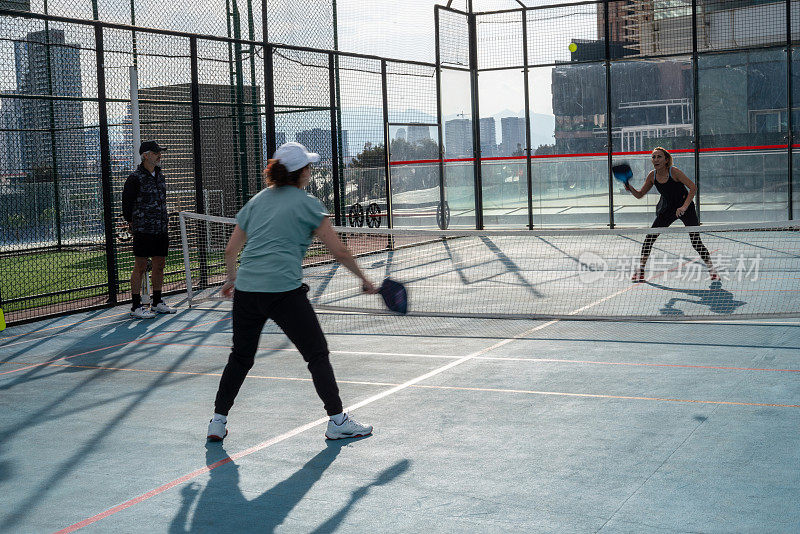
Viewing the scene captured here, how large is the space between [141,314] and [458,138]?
10916 mm

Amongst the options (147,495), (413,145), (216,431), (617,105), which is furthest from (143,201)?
(617,105)

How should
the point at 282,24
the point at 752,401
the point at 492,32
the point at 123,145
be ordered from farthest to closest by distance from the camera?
1. the point at 492,32
2. the point at 282,24
3. the point at 123,145
4. the point at 752,401

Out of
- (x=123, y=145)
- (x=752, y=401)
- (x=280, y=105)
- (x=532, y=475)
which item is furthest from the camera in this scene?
(x=280, y=105)

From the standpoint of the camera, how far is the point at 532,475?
4.61 metres

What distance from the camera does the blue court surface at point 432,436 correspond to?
13.7 ft

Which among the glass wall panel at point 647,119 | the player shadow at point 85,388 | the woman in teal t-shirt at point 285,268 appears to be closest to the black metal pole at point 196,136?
the player shadow at point 85,388

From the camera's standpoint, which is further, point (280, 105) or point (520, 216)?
point (520, 216)

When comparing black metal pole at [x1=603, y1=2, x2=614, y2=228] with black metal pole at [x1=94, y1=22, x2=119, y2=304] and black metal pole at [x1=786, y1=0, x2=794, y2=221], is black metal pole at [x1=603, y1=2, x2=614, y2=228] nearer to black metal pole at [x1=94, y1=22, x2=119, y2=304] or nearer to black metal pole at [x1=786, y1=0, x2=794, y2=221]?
black metal pole at [x1=786, y1=0, x2=794, y2=221]

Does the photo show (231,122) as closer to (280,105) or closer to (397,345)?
(280,105)

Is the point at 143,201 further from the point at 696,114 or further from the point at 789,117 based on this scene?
the point at 789,117

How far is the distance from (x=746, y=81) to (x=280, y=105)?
9.71 metres

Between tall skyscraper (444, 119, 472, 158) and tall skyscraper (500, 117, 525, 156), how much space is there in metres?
0.74

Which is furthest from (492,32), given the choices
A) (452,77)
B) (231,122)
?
(231,122)

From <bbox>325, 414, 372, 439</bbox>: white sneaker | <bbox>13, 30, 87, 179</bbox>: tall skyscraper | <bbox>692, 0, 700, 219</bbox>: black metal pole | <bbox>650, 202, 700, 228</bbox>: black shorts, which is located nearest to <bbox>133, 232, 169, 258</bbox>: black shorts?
<bbox>13, 30, 87, 179</bbox>: tall skyscraper
